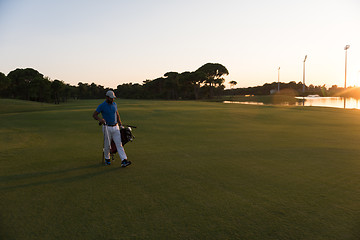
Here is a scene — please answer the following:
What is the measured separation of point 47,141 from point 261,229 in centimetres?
1170

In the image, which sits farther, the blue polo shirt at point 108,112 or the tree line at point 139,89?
the tree line at point 139,89

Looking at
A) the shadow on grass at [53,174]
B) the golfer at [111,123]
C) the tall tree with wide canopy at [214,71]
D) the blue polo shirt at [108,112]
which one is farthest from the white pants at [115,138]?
the tall tree with wide canopy at [214,71]

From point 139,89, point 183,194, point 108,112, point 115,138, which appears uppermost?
point 139,89

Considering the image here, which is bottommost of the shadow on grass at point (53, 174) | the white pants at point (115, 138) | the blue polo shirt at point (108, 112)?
the shadow on grass at point (53, 174)

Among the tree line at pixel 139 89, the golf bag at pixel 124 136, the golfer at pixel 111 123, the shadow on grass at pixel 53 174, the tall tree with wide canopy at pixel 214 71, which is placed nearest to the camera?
the shadow on grass at pixel 53 174

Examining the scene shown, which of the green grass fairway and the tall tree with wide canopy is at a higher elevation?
the tall tree with wide canopy

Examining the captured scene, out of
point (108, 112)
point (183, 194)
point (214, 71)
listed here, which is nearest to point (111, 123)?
point (108, 112)

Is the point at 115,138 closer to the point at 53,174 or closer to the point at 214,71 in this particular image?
the point at 53,174

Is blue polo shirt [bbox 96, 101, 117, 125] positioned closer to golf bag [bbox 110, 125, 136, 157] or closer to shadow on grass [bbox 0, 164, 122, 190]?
golf bag [bbox 110, 125, 136, 157]

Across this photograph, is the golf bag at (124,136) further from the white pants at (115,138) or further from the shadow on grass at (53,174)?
the shadow on grass at (53,174)

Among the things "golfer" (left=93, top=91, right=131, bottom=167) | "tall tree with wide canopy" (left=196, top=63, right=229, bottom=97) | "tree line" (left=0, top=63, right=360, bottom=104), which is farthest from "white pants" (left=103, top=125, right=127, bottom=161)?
"tall tree with wide canopy" (left=196, top=63, right=229, bottom=97)

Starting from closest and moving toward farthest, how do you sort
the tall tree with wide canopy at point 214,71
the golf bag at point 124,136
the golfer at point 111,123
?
1. the golfer at point 111,123
2. the golf bag at point 124,136
3. the tall tree with wide canopy at point 214,71

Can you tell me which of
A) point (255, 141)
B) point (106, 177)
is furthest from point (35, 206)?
Result: point (255, 141)

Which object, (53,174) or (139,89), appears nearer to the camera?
(53,174)
